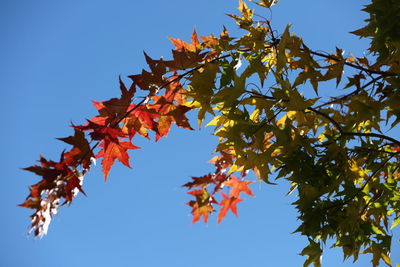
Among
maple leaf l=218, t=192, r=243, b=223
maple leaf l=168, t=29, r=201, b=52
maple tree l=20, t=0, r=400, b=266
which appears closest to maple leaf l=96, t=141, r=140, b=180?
maple tree l=20, t=0, r=400, b=266

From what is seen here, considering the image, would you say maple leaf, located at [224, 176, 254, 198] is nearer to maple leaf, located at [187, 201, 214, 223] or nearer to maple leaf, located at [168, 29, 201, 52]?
maple leaf, located at [187, 201, 214, 223]

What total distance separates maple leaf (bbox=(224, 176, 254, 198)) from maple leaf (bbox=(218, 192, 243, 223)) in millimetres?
40

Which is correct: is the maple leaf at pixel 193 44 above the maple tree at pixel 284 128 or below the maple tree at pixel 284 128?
above

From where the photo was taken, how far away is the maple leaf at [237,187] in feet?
7.93

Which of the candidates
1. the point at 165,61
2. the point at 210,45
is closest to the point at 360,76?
the point at 210,45

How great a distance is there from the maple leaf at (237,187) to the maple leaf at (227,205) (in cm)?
4

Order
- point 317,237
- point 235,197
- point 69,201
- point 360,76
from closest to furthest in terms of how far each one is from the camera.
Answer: point 69,201
point 317,237
point 360,76
point 235,197

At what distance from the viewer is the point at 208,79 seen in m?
1.44

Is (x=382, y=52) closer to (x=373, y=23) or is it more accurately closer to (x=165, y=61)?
(x=373, y=23)

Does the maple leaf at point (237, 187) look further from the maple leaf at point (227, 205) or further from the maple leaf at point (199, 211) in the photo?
the maple leaf at point (199, 211)

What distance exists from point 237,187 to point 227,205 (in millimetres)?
179

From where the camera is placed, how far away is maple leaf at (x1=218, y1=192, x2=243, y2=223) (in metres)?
2.53

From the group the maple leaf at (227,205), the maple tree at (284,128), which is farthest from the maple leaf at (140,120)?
the maple leaf at (227,205)

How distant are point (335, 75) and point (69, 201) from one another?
131 cm
